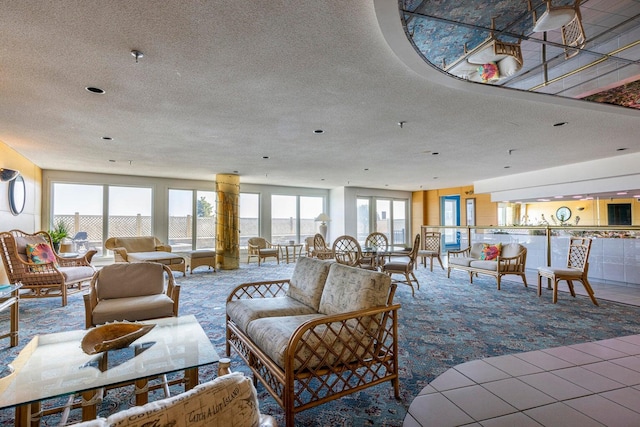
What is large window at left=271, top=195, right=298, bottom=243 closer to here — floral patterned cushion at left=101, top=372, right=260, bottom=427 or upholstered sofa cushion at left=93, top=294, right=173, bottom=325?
upholstered sofa cushion at left=93, top=294, right=173, bottom=325

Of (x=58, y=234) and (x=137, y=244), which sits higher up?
(x=58, y=234)

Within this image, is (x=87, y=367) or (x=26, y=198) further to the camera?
(x=26, y=198)

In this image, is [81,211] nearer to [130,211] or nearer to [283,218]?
[130,211]

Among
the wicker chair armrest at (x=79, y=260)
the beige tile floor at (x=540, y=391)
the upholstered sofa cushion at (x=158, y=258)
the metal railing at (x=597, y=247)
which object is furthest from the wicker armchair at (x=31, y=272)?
the metal railing at (x=597, y=247)

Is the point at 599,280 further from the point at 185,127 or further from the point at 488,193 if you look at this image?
the point at 185,127

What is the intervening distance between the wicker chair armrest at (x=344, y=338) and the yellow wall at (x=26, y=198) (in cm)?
559

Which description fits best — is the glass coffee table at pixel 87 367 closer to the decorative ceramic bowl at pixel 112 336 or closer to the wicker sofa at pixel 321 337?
the decorative ceramic bowl at pixel 112 336

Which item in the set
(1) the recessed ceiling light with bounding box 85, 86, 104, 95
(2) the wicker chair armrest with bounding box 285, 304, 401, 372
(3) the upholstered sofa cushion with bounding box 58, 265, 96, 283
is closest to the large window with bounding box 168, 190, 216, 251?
(3) the upholstered sofa cushion with bounding box 58, 265, 96, 283

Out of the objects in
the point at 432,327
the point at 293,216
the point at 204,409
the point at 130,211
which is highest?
the point at 130,211

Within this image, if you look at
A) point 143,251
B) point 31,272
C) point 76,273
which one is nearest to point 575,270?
point 76,273

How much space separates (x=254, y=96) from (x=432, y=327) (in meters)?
3.09

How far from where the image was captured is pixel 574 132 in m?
4.43

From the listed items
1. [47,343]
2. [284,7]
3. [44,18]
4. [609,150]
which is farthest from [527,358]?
[609,150]

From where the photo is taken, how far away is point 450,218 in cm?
1121
